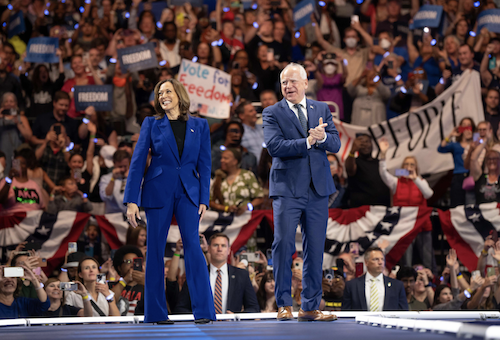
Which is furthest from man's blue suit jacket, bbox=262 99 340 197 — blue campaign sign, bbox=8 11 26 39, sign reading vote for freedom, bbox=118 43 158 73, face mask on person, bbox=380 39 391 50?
blue campaign sign, bbox=8 11 26 39

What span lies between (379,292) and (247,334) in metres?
3.35

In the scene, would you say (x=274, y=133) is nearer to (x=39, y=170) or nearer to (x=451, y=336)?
(x=451, y=336)

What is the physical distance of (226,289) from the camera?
589 centimetres

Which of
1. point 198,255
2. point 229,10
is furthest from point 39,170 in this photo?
point 198,255

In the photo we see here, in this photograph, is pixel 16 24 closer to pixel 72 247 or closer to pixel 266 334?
pixel 72 247

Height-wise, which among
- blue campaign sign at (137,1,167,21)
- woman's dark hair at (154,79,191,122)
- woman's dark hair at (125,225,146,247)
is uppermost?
blue campaign sign at (137,1,167,21)

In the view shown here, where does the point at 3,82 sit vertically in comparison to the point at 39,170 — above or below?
above

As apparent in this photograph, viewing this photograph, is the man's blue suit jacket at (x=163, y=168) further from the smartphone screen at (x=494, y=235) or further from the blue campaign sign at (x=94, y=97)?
the blue campaign sign at (x=94, y=97)

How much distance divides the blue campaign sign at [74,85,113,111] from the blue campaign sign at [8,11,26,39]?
2.66m

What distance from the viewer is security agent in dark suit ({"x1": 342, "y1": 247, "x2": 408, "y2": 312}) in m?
6.11

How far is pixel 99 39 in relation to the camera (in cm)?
1007

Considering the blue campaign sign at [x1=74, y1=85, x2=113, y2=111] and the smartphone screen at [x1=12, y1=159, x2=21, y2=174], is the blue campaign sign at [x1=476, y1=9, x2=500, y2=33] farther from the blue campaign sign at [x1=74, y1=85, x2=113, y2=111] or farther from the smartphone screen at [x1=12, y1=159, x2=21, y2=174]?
the smartphone screen at [x1=12, y1=159, x2=21, y2=174]

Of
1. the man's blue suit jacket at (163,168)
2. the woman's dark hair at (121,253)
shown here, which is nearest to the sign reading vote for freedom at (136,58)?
Result: the woman's dark hair at (121,253)

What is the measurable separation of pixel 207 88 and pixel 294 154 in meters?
4.62
